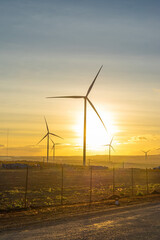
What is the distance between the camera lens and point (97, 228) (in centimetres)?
1402

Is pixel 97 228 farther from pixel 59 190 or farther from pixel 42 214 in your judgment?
pixel 59 190

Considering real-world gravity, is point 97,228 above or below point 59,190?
below

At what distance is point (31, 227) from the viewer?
14547 millimetres

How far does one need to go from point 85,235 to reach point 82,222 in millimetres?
3049

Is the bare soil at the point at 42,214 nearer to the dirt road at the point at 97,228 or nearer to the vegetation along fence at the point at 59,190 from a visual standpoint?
the dirt road at the point at 97,228

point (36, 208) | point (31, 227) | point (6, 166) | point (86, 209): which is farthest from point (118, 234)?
point (6, 166)

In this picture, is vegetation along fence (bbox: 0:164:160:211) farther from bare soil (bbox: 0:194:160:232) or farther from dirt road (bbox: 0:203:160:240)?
dirt road (bbox: 0:203:160:240)


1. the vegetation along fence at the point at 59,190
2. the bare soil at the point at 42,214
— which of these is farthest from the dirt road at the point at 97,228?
the vegetation along fence at the point at 59,190

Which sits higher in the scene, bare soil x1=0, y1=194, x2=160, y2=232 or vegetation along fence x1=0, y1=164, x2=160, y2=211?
vegetation along fence x1=0, y1=164, x2=160, y2=211

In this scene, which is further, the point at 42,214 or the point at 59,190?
the point at 59,190

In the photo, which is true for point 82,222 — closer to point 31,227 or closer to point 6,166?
point 31,227

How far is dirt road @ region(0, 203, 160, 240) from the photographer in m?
12.5

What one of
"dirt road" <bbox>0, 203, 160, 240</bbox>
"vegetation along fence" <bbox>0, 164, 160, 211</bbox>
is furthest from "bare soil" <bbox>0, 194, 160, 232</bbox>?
"vegetation along fence" <bbox>0, 164, 160, 211</bbox>

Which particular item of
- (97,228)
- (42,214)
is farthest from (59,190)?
(97,228)
